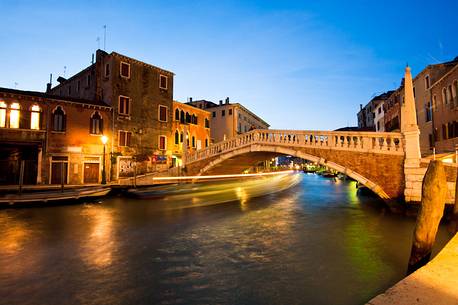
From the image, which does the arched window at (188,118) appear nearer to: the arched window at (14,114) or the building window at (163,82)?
the building window at (163,82)

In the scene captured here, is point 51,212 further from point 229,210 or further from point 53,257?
point 229,210

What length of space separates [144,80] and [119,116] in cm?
397

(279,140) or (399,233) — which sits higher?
(279,140)

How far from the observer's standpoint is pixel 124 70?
811 inches

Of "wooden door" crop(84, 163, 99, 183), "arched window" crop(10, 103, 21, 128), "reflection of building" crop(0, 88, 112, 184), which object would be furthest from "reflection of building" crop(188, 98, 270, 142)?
"arched window" crop(10, 103, 21, 128)

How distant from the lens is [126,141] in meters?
20.4

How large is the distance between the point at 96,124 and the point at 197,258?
16.7m

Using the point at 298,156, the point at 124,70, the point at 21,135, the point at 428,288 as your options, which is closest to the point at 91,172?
the point at 21,135

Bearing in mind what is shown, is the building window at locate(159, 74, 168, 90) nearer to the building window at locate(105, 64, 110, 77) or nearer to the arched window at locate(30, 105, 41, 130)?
the building window at locate(105, 64, 110, 77)

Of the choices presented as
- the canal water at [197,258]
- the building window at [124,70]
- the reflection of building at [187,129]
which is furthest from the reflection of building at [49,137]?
the canal water at [197,258]

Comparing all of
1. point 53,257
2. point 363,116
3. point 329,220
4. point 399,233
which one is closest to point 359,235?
point 399,233

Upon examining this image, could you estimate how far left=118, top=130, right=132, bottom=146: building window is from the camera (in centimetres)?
2010

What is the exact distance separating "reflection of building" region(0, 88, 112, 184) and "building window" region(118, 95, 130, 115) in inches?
46.5

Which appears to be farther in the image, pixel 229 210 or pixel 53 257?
pixel 229 210
